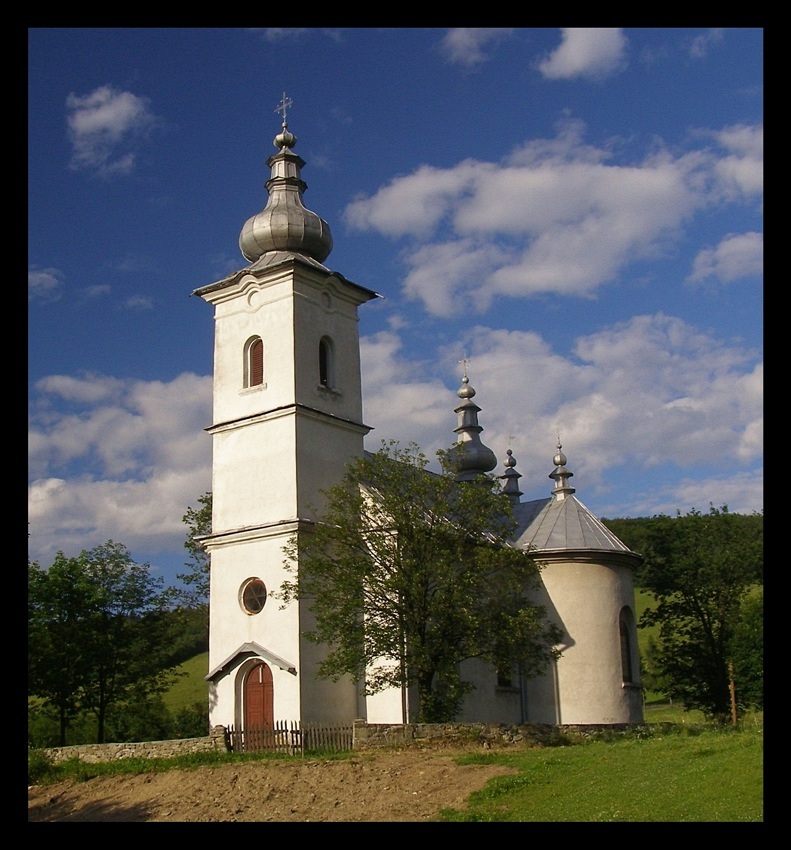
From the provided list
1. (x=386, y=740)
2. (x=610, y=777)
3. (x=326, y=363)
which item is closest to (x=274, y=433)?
(x=326, y=363)

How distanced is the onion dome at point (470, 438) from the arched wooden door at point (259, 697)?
13424mm

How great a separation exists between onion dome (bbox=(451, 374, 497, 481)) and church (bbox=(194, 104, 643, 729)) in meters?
5.61

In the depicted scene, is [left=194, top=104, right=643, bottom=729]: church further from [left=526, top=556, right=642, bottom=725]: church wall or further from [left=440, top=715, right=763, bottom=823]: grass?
[left=440, top=715, right=763, bottom=823]: grass

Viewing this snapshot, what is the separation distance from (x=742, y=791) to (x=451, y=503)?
13021 mm

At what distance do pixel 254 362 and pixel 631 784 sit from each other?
55.7ft

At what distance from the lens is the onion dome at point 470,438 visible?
38719 millimetres

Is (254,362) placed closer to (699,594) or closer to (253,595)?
(253,595)

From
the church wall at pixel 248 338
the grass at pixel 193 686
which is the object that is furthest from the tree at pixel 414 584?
the grass at pixel 193 686

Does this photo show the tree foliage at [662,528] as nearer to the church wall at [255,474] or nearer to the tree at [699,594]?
the tree at [699,594]

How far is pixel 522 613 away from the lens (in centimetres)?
2472

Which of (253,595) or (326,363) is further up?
(326,363)

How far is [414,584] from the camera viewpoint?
24062mm
